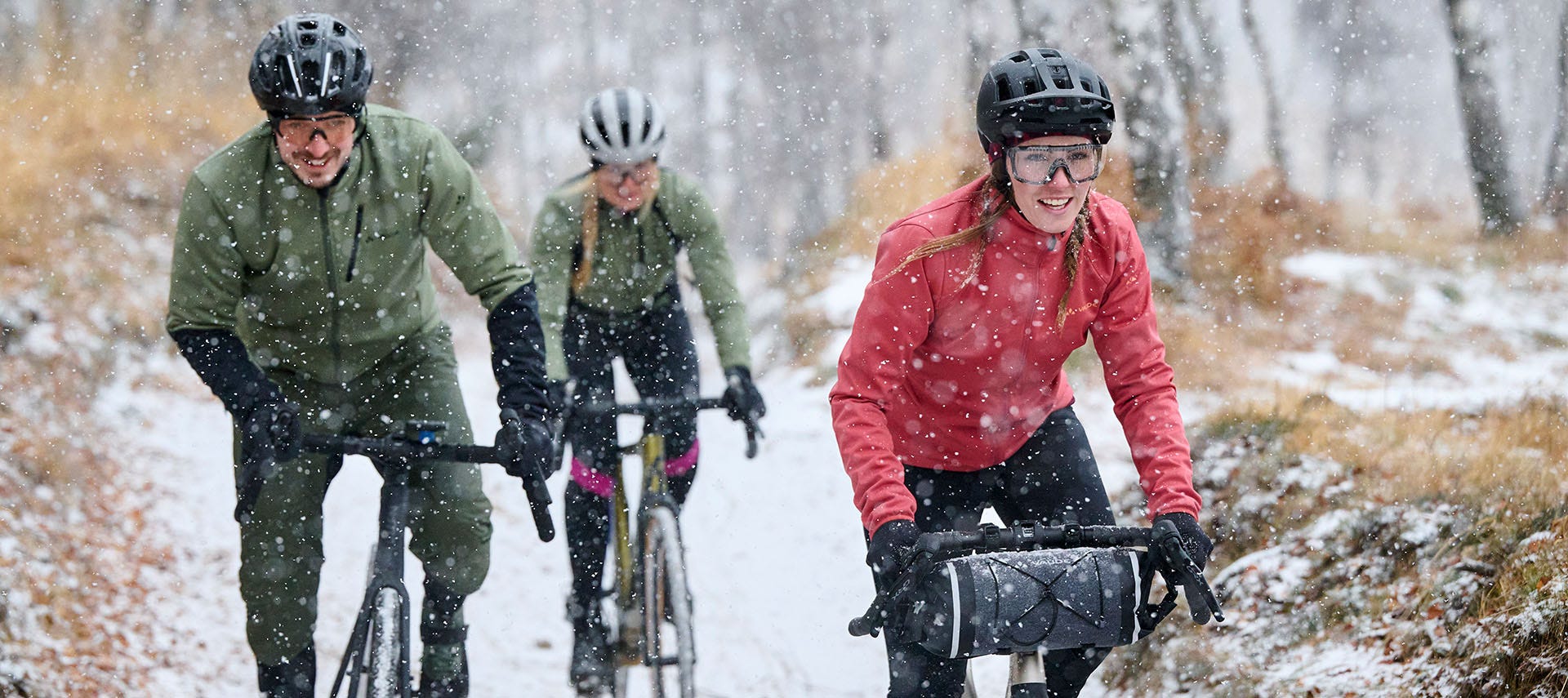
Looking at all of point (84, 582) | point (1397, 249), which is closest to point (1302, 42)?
point (1397, 249)

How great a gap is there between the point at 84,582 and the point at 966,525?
5499mm

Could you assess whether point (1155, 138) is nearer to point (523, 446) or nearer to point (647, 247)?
point (647, 247)

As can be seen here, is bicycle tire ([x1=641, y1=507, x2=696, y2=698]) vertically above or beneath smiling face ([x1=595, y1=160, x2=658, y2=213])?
beneath

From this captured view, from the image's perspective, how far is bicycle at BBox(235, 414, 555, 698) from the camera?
3361 mm

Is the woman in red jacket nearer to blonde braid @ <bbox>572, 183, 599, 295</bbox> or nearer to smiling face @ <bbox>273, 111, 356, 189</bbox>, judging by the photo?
smiling face @ <bbox>273, 111, 356, 189</bbox>

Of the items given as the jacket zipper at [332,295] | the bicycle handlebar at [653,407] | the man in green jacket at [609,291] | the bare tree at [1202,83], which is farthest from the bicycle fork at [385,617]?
the bare tree at [1202,83]

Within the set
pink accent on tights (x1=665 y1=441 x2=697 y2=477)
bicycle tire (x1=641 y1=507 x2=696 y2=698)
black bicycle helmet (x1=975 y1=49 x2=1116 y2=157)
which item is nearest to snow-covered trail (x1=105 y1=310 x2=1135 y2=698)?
bicycle tire (x1=641 y1=507 x2=696 y2=698)

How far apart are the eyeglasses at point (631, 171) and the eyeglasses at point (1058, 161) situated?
2.63 m

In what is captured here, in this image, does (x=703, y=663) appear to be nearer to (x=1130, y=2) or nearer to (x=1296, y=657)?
(x=1296, y=657)

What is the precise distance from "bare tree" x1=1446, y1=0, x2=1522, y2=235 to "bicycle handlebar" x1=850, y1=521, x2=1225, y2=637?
43.7 feet

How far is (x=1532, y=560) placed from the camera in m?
3.93

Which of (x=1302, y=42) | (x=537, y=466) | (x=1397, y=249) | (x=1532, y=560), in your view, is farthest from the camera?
(x=1302, y=42)

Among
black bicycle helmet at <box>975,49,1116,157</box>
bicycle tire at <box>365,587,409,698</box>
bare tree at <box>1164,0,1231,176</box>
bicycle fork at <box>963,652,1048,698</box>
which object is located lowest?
bicycle fork at <box>963,652,1048,698</box>

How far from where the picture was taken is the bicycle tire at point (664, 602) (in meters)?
4.74
